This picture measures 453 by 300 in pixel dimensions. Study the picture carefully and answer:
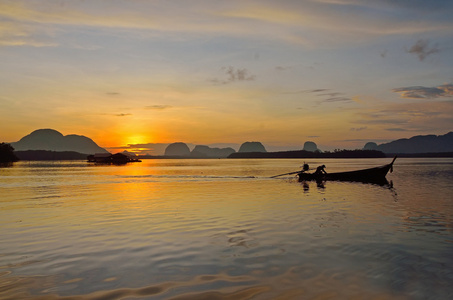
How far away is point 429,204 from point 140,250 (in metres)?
24.8

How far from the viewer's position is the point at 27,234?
17094 mm

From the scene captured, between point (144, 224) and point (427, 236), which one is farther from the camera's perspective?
point (144, 224)

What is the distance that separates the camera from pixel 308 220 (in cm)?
2075

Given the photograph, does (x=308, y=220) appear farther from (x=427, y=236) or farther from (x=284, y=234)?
(x=427, y=236)

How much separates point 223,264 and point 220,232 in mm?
5422

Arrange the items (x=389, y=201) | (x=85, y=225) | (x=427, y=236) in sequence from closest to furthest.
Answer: (x=427, y=236), (x=85, y=225), (x=389, y=201)

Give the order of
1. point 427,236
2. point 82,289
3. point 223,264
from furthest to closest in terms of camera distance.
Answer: point 427,236
point 223,264
point 82,289

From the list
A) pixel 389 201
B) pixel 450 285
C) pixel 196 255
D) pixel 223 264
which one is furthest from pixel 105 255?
pixel 389 201

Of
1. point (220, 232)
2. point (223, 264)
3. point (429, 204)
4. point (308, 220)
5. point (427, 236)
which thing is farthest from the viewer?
point (429, 204)

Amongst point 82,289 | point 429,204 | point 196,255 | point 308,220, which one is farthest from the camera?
point 429,204

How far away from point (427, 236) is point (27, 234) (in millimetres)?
20107

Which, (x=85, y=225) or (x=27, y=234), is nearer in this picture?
(x=27, y=234)

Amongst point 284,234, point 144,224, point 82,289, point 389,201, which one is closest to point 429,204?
point 389,201

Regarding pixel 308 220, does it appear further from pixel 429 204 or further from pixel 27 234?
pixel 27 234
